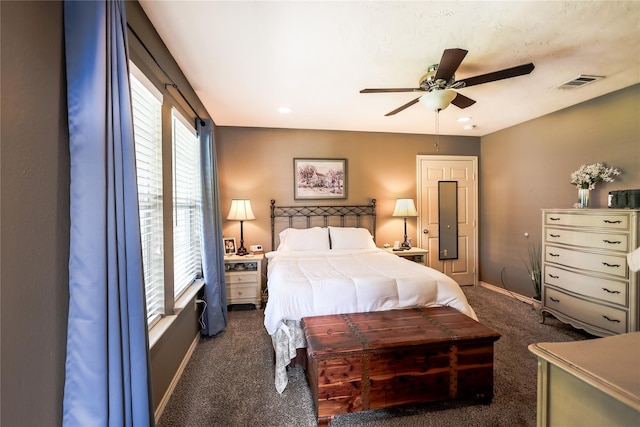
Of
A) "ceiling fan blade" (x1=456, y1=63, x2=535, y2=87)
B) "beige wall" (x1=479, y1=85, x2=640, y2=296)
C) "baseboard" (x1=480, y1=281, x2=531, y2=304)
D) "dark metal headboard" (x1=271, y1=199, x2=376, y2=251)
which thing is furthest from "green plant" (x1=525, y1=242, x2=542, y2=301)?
"ceiling fan blade" (x1=456, y1=63, x2=535, y2=87)

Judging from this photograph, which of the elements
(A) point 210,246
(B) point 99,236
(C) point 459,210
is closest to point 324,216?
(A) point 210,246

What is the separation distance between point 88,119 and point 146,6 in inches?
46.5

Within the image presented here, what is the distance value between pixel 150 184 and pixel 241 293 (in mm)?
2199

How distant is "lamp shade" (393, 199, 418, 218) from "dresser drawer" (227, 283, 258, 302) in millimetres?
2426

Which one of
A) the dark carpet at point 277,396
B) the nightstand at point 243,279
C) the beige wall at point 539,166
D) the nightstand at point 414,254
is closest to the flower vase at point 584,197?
the beige wall at point 539,166

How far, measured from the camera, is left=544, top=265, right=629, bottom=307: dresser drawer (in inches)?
94.7

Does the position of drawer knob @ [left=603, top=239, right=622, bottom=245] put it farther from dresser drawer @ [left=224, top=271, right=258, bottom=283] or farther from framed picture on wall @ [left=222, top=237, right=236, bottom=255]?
framed picture on wall @ [left=222, top=237, right=236, bottom=255]

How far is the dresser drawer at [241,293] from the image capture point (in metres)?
3.58

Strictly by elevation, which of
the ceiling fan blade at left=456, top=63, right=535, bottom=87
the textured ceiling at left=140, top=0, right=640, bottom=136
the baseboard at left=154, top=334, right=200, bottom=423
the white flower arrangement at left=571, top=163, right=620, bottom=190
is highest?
the textured ceiling at left=140, top=0, right=640, bottom=136

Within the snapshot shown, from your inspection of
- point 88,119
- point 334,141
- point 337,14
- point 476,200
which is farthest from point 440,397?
point 476,200

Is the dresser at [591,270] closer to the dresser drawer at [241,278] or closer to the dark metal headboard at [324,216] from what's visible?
the dark metal headboard at [324,216]

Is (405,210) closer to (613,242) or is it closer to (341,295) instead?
(613,242)

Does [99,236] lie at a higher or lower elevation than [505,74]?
lower

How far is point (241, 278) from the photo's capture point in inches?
141
